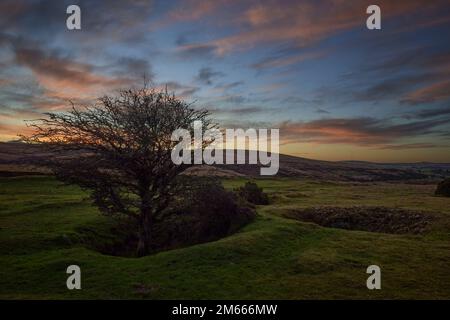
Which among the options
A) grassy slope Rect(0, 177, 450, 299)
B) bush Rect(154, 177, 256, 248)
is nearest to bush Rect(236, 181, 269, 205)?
bush Rect(154, 177, 256, 248)

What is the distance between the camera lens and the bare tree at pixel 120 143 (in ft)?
84.0

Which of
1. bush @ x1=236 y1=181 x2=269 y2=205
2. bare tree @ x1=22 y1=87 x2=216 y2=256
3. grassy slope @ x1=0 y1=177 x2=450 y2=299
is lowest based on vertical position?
grassy slope @ x1=0 y1=177 x2=450 y2=299

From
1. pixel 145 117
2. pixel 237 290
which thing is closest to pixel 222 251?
pixel 237 290

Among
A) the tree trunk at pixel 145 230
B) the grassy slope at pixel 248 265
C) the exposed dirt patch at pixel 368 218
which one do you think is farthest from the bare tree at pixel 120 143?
the exposed dirt patch at pixel 368 218

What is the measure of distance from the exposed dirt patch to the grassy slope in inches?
91.3

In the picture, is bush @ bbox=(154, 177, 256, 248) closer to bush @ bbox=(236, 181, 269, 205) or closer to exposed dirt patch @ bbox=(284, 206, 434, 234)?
exposed dirt patch @ bbox=(284, 206, 434, 234)

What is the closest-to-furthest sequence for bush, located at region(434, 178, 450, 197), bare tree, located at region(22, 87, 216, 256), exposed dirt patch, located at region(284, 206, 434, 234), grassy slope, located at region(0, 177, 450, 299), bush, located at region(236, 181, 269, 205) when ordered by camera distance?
grassy slope, located at region(0, 177, 450, 299), bare tree, located at region(22, 87, 216, 256), exposed dirt patch, located at region(284, 206, 434, 234), bush, located at region(236, 181, 269, 205), bush, located at region(434, 178, 450, 197)

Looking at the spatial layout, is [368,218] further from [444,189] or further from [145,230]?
[444,189]

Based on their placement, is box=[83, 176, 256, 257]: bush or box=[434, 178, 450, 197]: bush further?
box=[434, 178, 450, 197]: bush

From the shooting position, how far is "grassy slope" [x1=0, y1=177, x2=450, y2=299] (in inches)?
676

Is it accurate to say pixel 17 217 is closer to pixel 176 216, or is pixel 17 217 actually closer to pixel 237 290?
pixel 176 216
